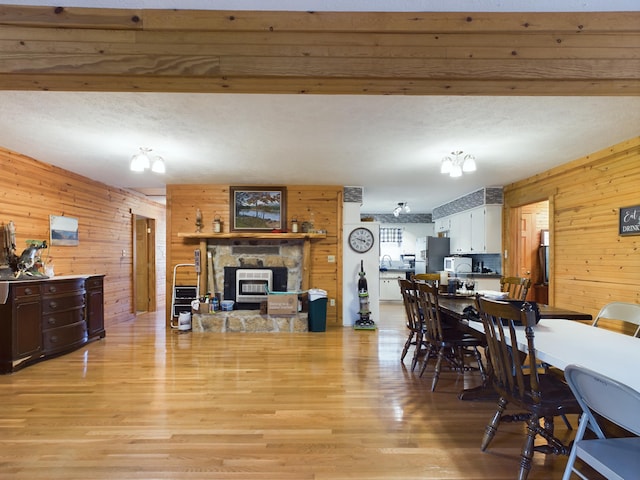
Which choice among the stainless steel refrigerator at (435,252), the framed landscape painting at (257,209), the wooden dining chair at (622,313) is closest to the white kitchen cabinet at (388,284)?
the stainless steel refrigerator at (435,252)

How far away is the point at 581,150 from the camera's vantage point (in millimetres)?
3943

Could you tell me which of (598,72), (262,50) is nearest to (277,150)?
(262,50)

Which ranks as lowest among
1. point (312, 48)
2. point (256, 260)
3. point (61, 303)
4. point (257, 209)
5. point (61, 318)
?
point (61, 318)

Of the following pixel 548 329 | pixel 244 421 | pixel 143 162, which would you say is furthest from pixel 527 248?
pixel 143 162

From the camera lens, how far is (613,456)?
1.35 meters

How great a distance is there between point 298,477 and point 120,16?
266cm

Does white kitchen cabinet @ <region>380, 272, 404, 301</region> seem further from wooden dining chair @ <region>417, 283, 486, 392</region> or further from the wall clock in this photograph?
wooden dining chair @ <region>417, 283, 486, 392</region>

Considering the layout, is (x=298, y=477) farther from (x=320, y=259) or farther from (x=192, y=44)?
(x=320, y=259)

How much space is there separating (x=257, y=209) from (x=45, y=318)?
3.32 m

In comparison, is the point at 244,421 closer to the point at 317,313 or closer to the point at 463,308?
the point at 463,308

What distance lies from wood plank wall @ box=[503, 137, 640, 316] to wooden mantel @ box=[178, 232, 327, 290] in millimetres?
3504

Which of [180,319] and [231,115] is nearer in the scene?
[231,115]

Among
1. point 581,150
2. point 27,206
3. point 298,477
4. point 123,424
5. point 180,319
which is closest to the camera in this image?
point 298,477

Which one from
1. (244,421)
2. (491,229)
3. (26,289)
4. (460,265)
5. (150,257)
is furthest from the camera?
(150,257)
